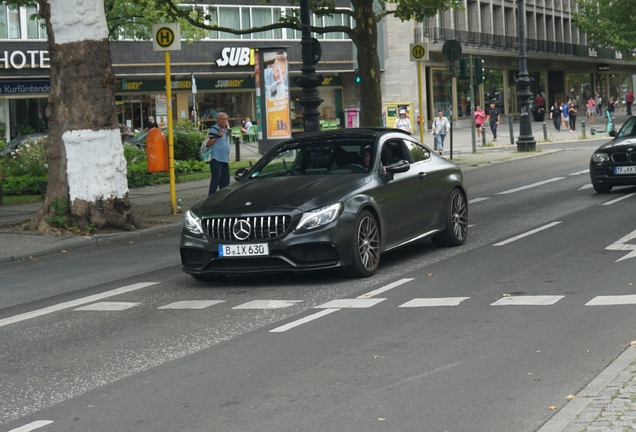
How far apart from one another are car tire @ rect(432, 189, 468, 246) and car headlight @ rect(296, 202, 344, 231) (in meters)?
2.76

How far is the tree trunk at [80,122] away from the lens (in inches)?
631

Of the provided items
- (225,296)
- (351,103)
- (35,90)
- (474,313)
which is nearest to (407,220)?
(225,296)

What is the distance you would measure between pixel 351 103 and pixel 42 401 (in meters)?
60.1

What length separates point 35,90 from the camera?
2024 inches

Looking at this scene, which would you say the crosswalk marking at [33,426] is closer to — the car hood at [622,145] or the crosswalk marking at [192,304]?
the crosswalk marking at [192,304]

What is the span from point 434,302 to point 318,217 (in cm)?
160

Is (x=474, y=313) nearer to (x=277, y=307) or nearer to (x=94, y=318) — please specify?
→ (x=277, y=307)

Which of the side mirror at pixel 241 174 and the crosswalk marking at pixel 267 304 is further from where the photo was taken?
the side mirror at pixel 241 174

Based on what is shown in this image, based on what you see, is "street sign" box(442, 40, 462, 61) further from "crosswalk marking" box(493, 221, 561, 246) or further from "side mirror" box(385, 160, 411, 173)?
"side mirror" box(385, 160, 411, 173)

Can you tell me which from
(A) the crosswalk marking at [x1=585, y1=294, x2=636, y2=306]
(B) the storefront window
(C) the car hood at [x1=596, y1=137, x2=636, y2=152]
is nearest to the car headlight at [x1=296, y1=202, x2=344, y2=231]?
(A) the crosswalk marking at [x1=585, y1=294, x2=636, y2=306]

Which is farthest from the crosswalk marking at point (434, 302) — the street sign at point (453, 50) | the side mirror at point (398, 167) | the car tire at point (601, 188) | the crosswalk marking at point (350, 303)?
the street sign at point (453, 50)

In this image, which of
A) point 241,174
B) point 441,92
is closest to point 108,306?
point 241,174

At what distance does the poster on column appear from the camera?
27.1 meters

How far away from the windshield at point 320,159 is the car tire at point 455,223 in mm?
1643
